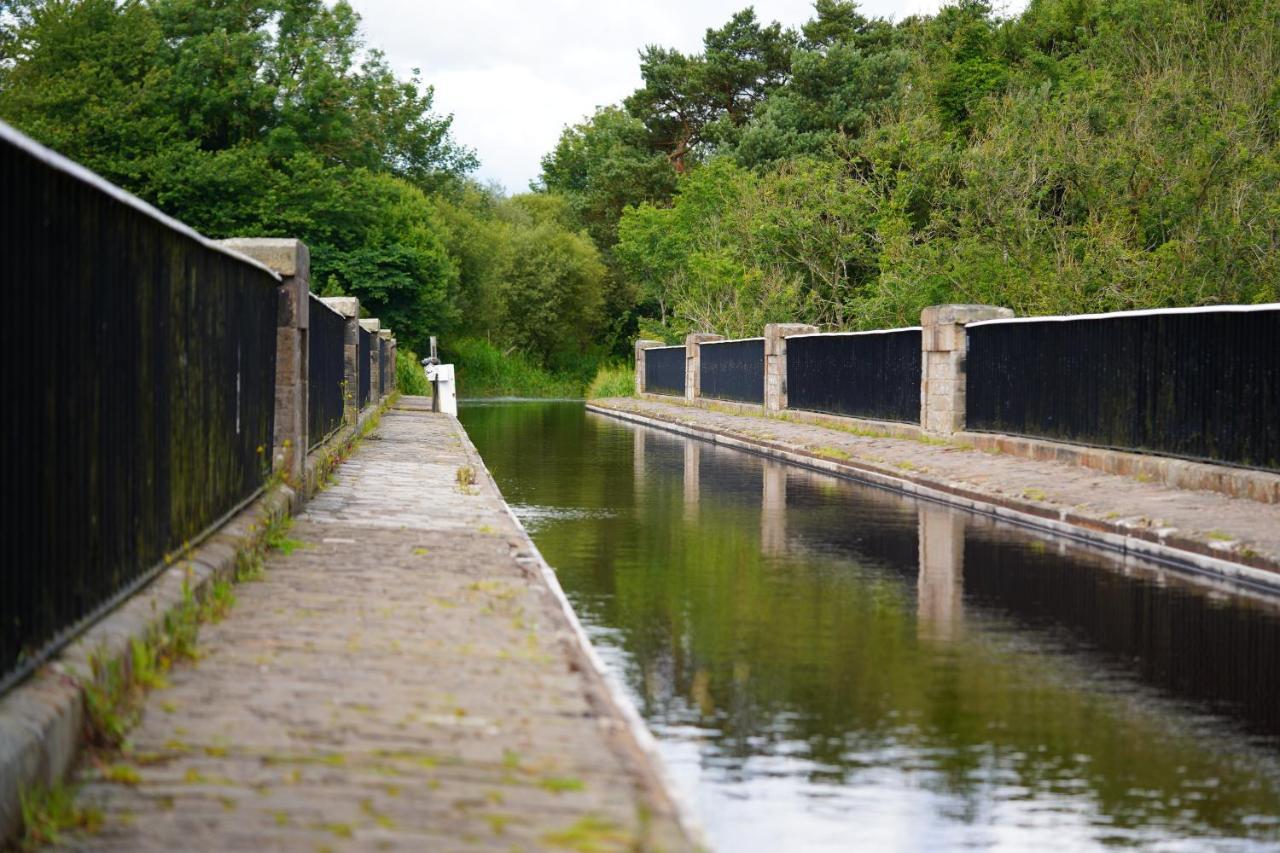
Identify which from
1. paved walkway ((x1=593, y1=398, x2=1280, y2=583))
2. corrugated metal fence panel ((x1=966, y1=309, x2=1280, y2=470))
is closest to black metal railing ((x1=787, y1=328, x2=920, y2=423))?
paved walkway ((x1=593, y1=398, x2=1280, y2=583))

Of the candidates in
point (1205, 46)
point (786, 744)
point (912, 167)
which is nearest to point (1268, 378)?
point (786, 744)

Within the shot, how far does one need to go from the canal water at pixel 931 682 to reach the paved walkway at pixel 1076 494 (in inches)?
26.3

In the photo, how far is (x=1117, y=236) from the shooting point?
1399 inches

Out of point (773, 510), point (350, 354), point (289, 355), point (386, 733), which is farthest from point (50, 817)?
point (350, 354)

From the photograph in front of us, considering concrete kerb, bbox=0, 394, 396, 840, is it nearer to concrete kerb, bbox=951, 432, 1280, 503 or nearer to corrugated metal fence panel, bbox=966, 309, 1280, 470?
concrete kerb, bbox=951, 432, 1280, 503

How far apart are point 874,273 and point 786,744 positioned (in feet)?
144

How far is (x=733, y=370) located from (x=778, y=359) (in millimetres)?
5672

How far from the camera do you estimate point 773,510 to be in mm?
17188

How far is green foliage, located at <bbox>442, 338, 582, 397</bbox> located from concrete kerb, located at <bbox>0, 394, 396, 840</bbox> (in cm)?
6781

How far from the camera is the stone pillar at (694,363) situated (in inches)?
1913

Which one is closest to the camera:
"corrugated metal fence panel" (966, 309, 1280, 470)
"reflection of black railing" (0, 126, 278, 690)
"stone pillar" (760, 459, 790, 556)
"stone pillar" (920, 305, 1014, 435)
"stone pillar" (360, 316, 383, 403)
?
"reflection of black railing" (0, 126, 278, 690)

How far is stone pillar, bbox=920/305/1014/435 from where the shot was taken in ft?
83.5

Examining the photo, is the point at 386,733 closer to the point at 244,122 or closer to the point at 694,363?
the point at 694,363

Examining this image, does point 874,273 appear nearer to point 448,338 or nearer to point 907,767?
point 448,338
